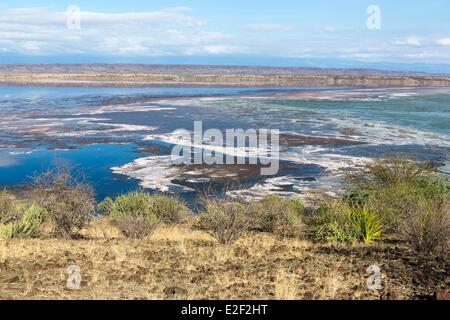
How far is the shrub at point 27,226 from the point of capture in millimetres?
12219

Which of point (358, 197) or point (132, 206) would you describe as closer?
point (358, 197)

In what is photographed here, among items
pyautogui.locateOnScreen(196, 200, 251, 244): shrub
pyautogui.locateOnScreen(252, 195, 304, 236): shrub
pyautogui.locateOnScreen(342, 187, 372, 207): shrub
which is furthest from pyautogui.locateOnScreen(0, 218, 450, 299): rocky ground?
pyautogui.locateOnScreen(342, 187, 372, 207): shrub

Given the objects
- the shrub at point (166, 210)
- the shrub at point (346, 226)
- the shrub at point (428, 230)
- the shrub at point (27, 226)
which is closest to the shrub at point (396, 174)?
the shrub at point (346, 226)

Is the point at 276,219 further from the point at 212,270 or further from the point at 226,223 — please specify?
the point at 212,270

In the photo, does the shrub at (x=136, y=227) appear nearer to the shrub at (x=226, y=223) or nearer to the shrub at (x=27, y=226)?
the shrub at (x=226, y=223)

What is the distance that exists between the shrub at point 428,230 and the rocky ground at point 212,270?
35 cm

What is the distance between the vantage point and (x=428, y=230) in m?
9.96

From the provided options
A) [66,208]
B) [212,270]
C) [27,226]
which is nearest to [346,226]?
[212,270]

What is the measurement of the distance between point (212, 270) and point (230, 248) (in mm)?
2133
